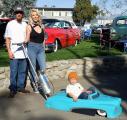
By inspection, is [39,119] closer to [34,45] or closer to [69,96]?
[69,96]

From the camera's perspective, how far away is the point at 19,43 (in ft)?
29.9

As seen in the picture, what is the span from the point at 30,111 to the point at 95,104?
1282 mm

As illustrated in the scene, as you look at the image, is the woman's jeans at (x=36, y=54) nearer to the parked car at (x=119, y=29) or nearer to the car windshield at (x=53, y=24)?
the car windshield at (x=53, y=24)

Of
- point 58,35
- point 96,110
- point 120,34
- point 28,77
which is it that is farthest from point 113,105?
point 120,34

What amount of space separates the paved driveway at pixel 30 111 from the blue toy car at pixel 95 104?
0.40 ft

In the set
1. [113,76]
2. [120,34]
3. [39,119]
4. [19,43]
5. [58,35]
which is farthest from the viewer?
[120,34]

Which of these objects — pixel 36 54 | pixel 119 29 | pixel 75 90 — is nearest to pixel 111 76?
pixel 36 54

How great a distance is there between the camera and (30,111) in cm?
827

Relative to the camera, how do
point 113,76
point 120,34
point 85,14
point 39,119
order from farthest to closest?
1. point 85,14
2. point 120,34
3. point 113,76
4. point 39,119

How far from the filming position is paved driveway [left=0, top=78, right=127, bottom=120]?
780 centimetres

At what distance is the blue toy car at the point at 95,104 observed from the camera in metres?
7.79

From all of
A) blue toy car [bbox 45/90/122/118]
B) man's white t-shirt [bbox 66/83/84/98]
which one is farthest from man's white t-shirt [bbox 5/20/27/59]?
man's white t-shirt [bbox 66/83/84/98]

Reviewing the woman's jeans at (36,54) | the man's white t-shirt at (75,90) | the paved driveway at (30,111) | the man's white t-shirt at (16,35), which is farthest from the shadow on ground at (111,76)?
the man's white t-shirt at (16,35)

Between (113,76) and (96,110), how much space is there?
466 cm
